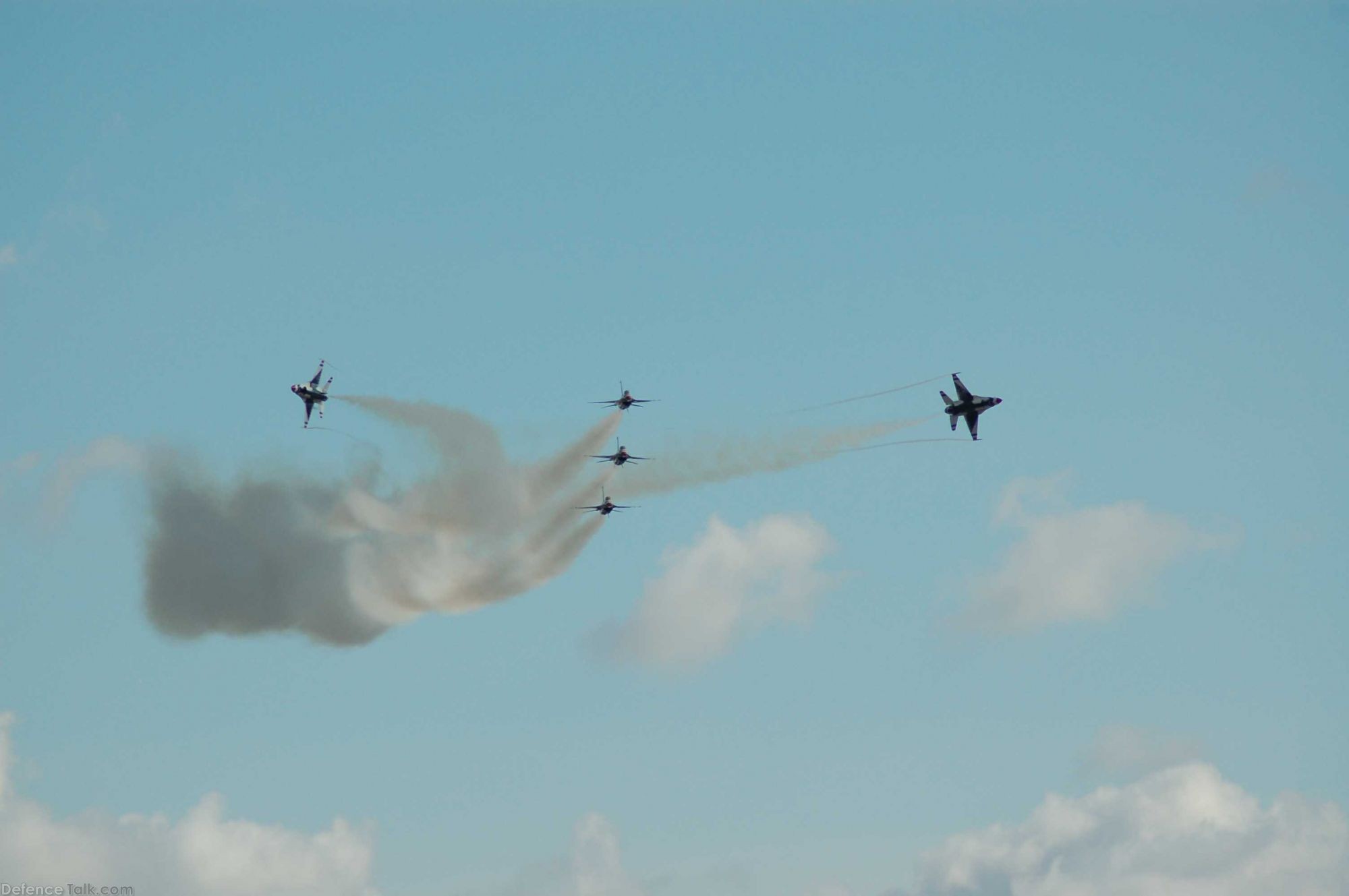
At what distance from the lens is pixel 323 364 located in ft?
602

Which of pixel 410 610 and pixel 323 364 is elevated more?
pixel 323 364

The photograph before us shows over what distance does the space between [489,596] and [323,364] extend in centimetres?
1938

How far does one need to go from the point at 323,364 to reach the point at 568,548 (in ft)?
68.3

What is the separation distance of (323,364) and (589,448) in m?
19.0

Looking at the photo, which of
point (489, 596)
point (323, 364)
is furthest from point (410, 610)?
point (323, 364)

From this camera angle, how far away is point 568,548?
184375 millimetres

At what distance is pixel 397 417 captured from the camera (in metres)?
181

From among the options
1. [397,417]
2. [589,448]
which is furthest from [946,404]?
[397,417]

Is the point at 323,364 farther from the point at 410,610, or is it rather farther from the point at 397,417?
the point at 410,610

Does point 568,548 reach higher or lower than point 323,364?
lower

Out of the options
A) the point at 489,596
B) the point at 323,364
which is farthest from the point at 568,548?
the point at 323,364

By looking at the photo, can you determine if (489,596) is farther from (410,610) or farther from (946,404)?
(946,404)

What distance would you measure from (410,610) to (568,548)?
455 inches

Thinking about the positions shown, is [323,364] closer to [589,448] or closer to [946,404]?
[589,448]
